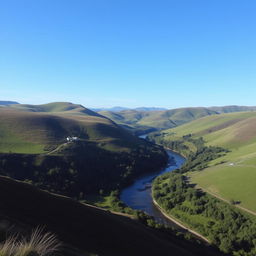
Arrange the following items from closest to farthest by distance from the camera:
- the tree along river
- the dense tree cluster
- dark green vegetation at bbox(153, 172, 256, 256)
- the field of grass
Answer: dark green vegetation at bbox(153, 172, 256, 256) < the tree along river < the dense tree cluster < the field of grass

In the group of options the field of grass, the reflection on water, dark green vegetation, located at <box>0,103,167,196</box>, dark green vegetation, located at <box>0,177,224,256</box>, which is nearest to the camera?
dark green vegetation, located at <box>0,177,224,256</box>

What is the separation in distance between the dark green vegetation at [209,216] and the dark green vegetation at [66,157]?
94.3 ft

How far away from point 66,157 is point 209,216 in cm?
8204

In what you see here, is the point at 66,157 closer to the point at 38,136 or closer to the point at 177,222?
the point at 38,136

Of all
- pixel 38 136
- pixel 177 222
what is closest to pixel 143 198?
pixel 177 222

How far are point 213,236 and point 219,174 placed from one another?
53.0 meters

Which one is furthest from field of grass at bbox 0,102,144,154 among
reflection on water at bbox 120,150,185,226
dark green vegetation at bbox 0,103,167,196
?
reflection on water at bbox 120,150,185,226

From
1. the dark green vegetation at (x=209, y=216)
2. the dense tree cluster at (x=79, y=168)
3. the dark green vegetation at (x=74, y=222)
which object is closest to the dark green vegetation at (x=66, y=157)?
the dense tree cluster at (x=79, y=168)

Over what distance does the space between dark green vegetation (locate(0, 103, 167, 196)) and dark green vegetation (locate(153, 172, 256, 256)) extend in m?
28.7

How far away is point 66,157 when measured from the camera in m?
130

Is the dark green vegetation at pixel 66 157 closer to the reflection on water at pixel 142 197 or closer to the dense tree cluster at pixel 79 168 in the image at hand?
the dense tree cluster at pixel 79 168

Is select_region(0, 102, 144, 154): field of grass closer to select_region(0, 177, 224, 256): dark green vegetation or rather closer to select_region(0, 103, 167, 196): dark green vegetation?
select_region(0, 103, 167, 196): dark green vegetation

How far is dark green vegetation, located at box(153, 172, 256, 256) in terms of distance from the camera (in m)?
59.8

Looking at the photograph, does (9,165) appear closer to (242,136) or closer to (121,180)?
(121,180)
